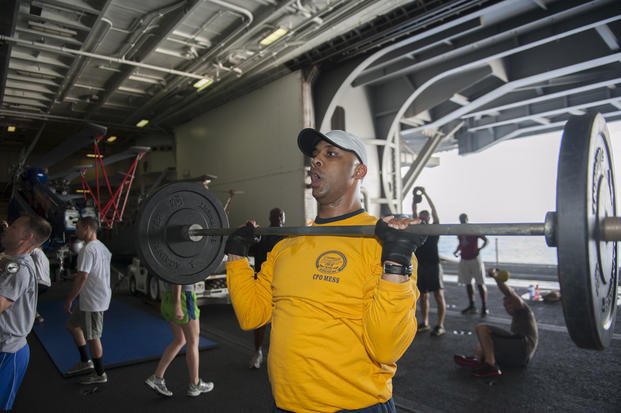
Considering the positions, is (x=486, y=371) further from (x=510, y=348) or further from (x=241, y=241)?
(x=241, y=241)

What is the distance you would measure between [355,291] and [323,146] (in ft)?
1.87

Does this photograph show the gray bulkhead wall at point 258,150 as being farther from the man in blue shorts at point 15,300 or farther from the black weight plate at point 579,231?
the black weight plate at point 579,231

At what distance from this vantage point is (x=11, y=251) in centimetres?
244

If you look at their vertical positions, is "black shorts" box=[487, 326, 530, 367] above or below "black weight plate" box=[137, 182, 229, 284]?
below

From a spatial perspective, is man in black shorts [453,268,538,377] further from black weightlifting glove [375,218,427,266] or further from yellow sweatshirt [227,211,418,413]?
black weightlifting glove [375,218,427,266]

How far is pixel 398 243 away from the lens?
4.04ft

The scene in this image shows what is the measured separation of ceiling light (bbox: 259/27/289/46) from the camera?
6.14 metres

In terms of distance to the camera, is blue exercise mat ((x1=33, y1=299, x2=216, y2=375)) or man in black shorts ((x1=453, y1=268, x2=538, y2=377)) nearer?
man in black shorts ((x1=453, y1=268, x2=538, y2=377))

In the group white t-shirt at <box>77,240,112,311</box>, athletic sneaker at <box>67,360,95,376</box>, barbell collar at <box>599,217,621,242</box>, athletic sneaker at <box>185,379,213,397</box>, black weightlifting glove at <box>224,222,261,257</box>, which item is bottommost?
athletic sneaker at <box>185,379,213,397</box>

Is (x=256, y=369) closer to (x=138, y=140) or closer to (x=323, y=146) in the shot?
(x=323, y=146)

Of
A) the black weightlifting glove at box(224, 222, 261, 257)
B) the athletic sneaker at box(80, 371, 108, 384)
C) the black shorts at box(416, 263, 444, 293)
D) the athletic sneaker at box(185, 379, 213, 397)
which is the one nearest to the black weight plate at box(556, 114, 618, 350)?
the black weightlifting glove at box(224, 222, 261, 257)

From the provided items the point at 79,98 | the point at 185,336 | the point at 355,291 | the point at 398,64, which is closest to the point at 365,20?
the point at 398,64

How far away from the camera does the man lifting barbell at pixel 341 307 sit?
4.04 ft

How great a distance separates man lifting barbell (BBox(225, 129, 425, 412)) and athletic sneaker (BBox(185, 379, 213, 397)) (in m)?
2.28
